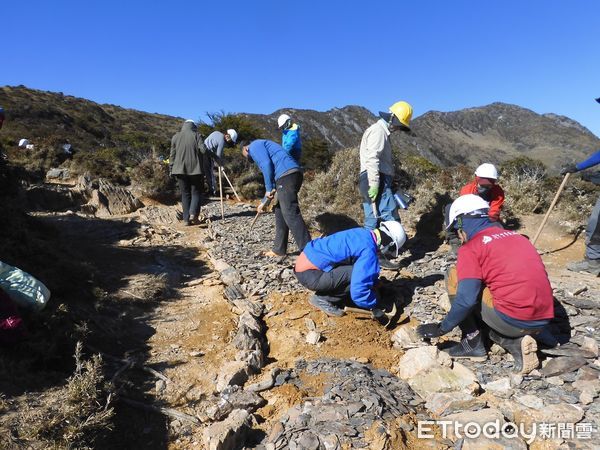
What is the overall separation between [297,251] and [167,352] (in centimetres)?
307

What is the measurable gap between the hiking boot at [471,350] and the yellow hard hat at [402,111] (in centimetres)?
297

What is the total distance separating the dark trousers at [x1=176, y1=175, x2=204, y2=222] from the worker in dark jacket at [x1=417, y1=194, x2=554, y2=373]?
575 centimetres

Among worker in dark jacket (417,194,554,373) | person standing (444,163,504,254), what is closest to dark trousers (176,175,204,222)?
person standing (444,163,504,254)

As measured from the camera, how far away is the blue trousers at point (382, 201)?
552 centimetres

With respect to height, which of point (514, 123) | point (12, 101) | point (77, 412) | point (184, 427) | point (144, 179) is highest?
point (514, 123)

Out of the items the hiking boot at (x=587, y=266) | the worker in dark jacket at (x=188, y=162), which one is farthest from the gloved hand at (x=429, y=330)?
the worker in dark jacket at (x=188, y=162)

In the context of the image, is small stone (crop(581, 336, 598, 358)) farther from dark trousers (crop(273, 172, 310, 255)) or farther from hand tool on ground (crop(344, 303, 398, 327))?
dark trousers (crop(273, 172, 310, 255))

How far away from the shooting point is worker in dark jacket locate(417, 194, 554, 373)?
323 cm

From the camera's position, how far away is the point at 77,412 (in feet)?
8.23

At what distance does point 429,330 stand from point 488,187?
275 centimetres

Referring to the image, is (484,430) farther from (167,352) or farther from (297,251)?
(297,251)

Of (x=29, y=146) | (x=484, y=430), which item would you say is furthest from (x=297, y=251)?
(x=29, y=146)

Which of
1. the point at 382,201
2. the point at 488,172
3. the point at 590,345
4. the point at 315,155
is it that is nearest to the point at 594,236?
the point at 488,172

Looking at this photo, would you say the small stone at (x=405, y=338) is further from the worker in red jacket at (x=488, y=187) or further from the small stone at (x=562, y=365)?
the worker in red jacket at (x=488, y=187)
